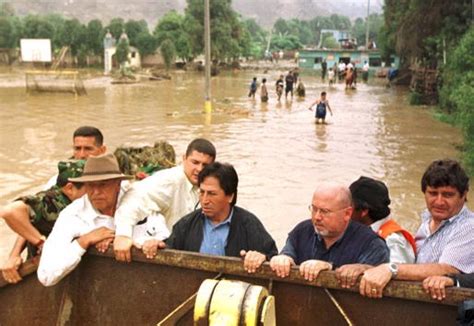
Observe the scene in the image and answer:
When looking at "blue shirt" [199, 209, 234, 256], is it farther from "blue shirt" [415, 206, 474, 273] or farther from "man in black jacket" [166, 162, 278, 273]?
"blue shirt" [415, 206, 474, 273]

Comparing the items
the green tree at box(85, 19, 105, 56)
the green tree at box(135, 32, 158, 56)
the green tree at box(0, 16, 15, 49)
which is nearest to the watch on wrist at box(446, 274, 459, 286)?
the green tree at box(85, 19, 105, 56)

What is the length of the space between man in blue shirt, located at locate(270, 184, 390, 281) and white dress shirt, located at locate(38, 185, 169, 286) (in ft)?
3.39

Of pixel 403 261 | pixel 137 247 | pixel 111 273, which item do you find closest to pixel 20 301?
pixel 111 273

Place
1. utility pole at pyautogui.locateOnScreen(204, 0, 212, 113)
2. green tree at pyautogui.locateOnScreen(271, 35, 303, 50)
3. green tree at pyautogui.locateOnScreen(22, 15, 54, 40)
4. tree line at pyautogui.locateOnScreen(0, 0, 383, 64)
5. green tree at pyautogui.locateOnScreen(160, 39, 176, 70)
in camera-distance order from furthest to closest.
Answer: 1. green tree at pyautogui.locateOnScreen(271, 35, 303, 50)
2. green tree at pyautogui.locateOnScreen(22, 15, 54, 40)
3. green tree at pyautogui.locateOnScreen(160, 39, 176, 70)
4. tree line at pyautogui.locateOnScreen(0, 0, 383, 64)
5. utility pole at pyautogui.locateOnScreen(204, 0, 212, 113)

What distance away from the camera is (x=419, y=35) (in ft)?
91.7

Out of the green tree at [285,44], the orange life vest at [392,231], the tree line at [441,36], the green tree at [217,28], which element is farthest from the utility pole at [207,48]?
the green tree at [285,44]

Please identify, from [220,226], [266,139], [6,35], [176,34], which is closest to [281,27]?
[176,34]

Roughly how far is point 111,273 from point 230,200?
89cm

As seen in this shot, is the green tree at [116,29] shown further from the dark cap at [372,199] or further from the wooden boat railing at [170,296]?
the dark cap at [372,199]

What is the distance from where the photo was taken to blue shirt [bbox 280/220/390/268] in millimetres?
3350

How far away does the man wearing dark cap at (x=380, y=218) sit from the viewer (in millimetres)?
3598

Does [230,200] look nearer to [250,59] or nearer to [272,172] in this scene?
[272,172]

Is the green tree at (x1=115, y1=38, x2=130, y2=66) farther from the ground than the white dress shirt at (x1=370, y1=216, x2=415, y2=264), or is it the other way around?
the green tree at (x1=115, y1=38, x2=130, y2=66)

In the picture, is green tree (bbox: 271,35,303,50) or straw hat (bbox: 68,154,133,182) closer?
straw hat (bbox: 68,154,133,182)
